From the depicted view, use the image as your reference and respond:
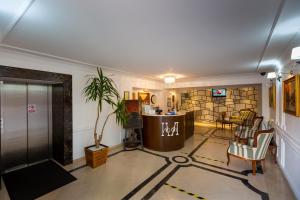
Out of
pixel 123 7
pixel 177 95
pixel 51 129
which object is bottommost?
pixel 51 129

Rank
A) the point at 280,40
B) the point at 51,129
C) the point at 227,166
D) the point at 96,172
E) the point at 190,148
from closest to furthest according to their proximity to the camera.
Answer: the point at 280,40, the point at 96,172, the point at 227,166, the point at 51,129, the point at 190,148

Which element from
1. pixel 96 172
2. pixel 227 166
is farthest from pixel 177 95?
pixel 96 172

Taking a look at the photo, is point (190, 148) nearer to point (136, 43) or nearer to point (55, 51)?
point (136, 43)

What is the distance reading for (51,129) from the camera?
3783 millimetres

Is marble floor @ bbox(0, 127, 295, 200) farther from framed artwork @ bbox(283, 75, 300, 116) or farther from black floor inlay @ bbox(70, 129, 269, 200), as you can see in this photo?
framed artwork @ bbox(283, 75, 300, 116)

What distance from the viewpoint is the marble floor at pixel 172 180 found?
2420mm

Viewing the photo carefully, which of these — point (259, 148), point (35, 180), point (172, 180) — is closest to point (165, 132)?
point (172, 180)

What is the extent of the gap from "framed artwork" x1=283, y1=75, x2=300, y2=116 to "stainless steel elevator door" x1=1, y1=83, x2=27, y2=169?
519cm

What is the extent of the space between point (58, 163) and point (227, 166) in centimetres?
410

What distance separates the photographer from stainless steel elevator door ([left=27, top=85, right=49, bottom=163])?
3447 millimetres

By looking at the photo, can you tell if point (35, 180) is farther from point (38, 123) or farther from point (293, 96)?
point (293, 96)

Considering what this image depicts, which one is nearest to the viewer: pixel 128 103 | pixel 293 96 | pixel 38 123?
pixel 293 96

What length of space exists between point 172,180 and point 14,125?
358cm

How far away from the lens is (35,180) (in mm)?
2873
